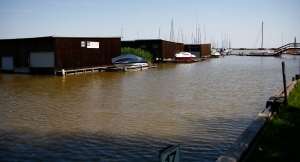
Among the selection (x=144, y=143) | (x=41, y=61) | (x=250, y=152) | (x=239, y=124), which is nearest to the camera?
(x=250, y=152)

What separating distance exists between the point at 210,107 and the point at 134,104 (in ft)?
9.85

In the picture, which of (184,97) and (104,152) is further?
(184,97)

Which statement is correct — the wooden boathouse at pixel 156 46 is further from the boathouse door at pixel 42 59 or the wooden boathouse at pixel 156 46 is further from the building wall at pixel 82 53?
the boathouse door at pixel 42 59

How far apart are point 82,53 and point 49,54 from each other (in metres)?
3.50

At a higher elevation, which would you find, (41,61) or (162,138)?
(41,61)

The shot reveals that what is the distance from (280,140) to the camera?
7.08 meters

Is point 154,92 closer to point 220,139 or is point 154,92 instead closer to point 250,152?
point 220,139

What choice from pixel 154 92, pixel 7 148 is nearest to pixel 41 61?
pixel 154 92

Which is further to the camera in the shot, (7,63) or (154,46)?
(154,46)

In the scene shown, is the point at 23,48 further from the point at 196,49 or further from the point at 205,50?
the point at 205,50

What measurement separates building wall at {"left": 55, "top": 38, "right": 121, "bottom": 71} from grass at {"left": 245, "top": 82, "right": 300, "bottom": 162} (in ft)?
73.1

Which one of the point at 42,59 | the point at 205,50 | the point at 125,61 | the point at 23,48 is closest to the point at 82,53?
the point at 42,59

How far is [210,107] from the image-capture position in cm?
1260

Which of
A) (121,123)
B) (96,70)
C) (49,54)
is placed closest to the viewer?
(121,123)
